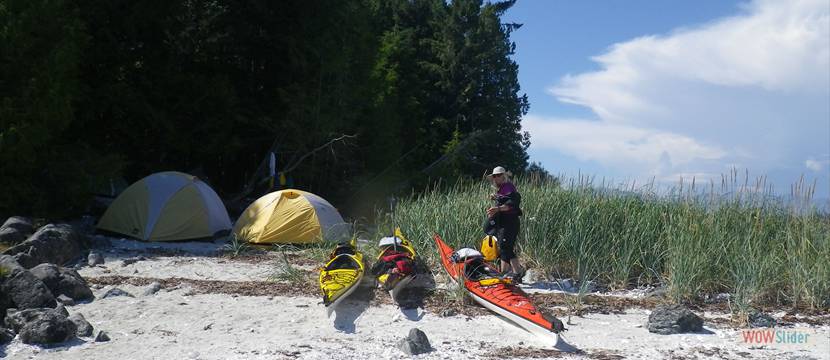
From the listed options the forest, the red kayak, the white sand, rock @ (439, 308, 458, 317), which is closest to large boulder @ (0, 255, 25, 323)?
the white sand

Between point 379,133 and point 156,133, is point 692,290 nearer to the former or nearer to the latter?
point 156,133

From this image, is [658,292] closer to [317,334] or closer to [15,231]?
[317,334]

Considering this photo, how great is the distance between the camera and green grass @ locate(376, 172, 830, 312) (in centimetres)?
778

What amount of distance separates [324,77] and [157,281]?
10.9 metres

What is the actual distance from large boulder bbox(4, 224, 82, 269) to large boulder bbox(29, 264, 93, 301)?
134cm

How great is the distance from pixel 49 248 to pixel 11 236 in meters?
1.02

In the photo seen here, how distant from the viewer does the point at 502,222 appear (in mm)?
8312

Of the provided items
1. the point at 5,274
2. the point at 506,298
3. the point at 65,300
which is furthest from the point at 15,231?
the point at 506,298

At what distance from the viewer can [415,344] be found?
5.98 metres

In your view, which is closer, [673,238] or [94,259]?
[673,238]

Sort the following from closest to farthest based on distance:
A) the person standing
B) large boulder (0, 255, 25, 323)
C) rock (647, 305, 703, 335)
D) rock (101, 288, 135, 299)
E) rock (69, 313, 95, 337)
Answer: rock (69, 313, 95, 337)
rock (647, 305, 703, 335)
large boulder (0, 255, 25, 323)
rock (101, 288, 135, 299)
the person standing

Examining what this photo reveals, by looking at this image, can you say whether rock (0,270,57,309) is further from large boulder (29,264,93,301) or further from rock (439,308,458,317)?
rock (439,308,458,317)

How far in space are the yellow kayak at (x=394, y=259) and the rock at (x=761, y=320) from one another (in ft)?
11.5

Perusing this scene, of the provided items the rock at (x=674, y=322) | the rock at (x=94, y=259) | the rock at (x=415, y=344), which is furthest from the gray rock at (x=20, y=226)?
the rock at (x=674, y=322)
